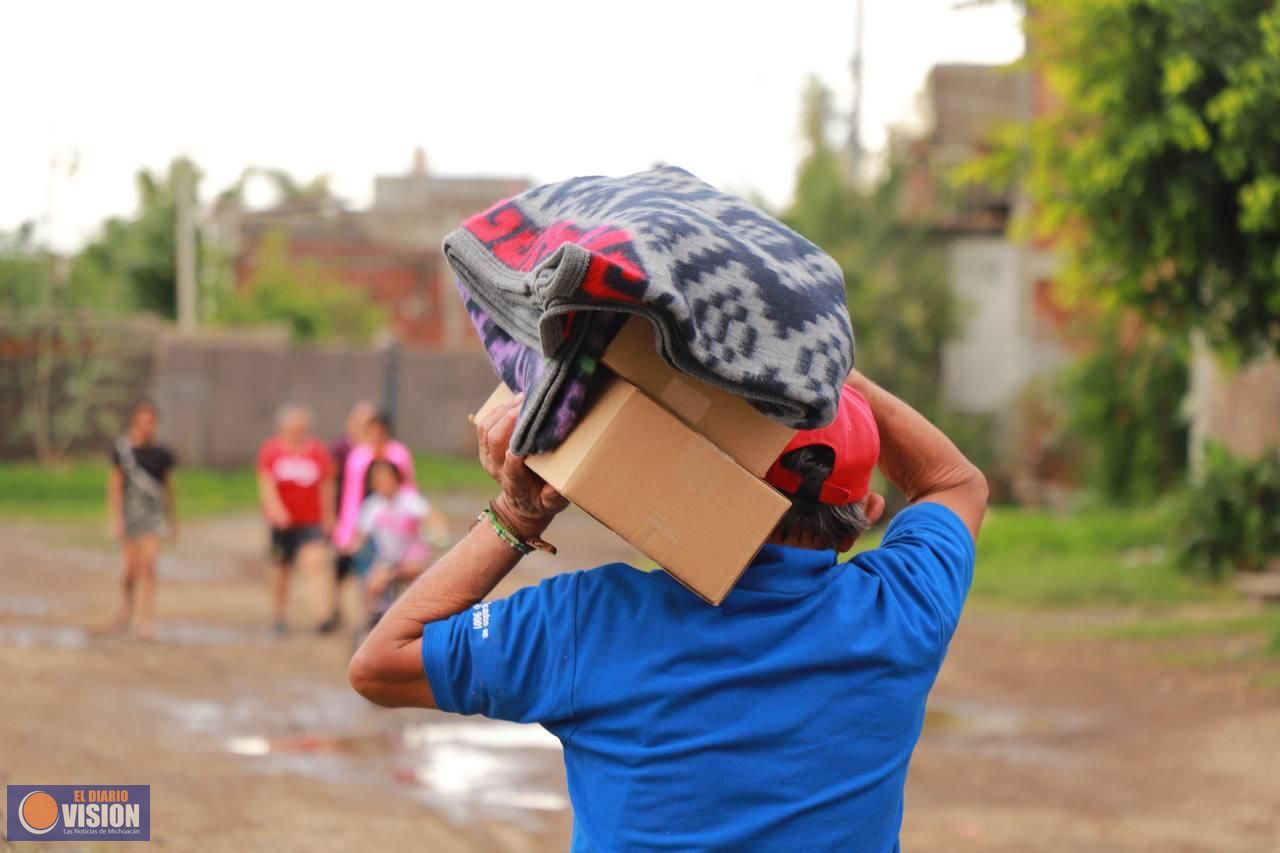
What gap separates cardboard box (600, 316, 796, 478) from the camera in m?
1.80

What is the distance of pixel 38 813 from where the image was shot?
195 inches

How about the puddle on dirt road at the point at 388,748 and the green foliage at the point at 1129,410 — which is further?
the green foliage at the point at 1129,410

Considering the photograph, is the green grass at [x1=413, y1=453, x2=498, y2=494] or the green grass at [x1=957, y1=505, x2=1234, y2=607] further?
the green grass at [x1=413, y1=453, x2=498, y2=494]

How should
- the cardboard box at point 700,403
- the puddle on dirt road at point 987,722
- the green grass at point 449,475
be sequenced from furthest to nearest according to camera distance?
the green grass at point 449,475 → the puddle on dirt road at point 987,722 → the cardboard box at point 700,403

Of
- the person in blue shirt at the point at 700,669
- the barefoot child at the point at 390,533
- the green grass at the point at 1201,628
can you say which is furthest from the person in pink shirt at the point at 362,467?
the person in blue shirt at the point at 700,669

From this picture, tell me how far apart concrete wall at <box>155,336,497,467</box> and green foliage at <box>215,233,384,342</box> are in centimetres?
884

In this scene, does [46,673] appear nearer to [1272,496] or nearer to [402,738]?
[402,738]

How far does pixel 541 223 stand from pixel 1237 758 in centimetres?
727

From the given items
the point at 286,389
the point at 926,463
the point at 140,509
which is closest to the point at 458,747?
the point at 140,509

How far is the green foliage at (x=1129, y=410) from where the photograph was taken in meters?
20.6

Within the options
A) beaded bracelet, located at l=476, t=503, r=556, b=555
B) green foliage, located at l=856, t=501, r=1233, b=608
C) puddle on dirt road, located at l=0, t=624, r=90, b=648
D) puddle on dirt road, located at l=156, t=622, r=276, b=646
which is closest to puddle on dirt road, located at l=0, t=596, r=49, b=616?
puddle on dirt road, located at l=0, t=624, r=90, b=648

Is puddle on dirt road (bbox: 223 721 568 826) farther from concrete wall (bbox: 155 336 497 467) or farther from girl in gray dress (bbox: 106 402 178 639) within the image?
concrete wall (bbox: 155 336 497 467)
